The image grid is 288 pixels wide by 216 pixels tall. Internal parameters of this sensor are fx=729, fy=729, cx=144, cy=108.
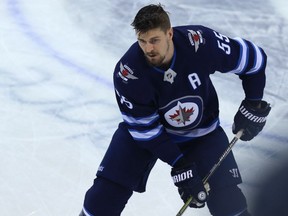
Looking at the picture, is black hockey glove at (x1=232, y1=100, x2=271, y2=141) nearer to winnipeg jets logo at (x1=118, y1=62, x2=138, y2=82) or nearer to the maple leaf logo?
the maple leaf logo

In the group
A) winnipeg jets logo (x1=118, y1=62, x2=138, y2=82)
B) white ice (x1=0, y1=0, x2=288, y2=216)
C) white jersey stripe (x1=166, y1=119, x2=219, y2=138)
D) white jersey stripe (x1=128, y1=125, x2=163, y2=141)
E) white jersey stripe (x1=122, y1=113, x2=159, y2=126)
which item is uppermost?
winnipeg jets logo (x1=118, y1=62, x2=138, y2=82)

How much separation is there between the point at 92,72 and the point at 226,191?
76.9 inches

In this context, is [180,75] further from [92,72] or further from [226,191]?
[92,72]

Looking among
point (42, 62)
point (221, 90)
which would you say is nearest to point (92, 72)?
point (42, 62)

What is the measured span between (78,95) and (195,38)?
65.3 inches

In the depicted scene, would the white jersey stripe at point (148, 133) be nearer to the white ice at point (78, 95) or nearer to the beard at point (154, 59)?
the beard at point (154, 59)

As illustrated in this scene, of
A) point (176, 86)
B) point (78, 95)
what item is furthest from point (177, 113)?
point (78, 95)

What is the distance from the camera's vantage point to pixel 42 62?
4.82m

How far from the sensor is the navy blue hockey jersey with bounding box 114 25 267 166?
2.84 meters

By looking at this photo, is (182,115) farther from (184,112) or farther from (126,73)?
(126,73)

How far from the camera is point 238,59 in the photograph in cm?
303

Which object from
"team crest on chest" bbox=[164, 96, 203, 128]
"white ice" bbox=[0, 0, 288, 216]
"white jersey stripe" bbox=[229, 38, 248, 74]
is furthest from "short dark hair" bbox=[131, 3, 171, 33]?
"white ice" bbox=[0, 0, 288, 216]

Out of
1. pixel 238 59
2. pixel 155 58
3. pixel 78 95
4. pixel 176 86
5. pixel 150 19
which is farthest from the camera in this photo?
pixel 78 95

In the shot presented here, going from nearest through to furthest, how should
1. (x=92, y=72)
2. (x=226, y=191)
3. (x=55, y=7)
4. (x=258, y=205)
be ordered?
(x=258, y=205) < (x=226, y=191) < (x=92, y=72) < (x=55, y=7)
